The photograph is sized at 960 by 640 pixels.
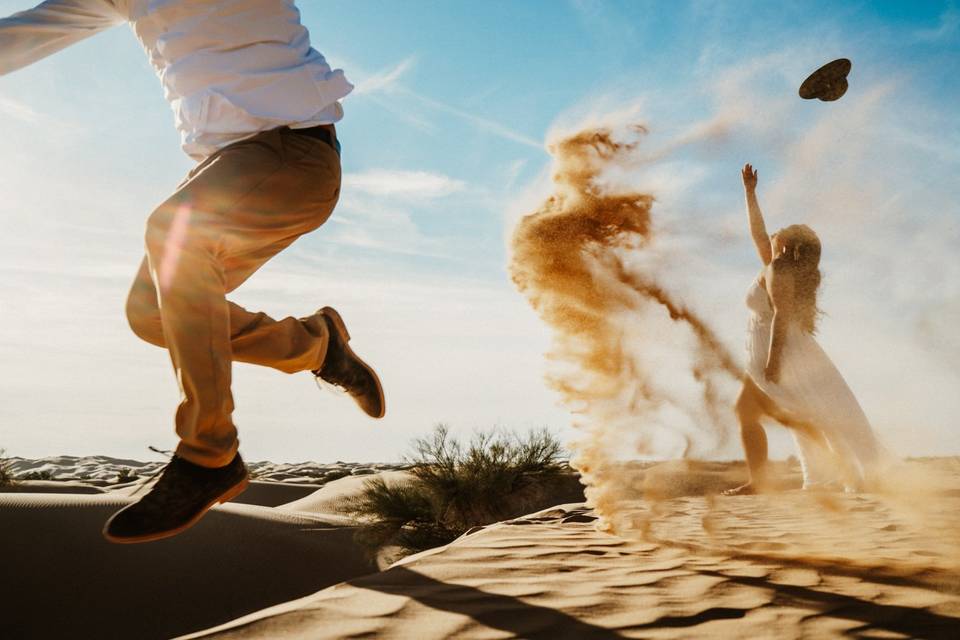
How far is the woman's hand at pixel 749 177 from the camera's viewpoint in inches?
213

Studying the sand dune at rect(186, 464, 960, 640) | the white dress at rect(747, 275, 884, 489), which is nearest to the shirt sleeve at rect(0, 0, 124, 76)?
the sand dune at rect(186, 464, 960, 640)

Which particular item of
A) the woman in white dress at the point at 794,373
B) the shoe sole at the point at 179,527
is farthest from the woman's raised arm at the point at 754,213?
the shoe sole at the point at 179,527

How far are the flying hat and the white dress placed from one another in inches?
63.3

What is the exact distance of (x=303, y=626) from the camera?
237 centimetres

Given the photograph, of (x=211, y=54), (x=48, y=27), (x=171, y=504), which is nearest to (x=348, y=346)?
(x=171, y=504)

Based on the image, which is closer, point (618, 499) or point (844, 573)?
point (844, 573)

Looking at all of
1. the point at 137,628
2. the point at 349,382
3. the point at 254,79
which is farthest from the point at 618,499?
the point at 137,628

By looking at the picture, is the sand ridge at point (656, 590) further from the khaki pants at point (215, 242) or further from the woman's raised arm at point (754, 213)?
the woman's raised arm at point (754, 213)

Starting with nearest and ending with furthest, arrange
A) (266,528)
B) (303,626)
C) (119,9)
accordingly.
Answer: (303,626) < (119,9) < (266,528)

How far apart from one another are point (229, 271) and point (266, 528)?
5010 millimetres

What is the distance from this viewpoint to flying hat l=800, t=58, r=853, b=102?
4.71 meters

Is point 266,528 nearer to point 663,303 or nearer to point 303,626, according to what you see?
point 663,303

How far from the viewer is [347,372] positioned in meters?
3.76

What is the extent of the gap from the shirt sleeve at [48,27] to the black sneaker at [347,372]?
5.26 feet
